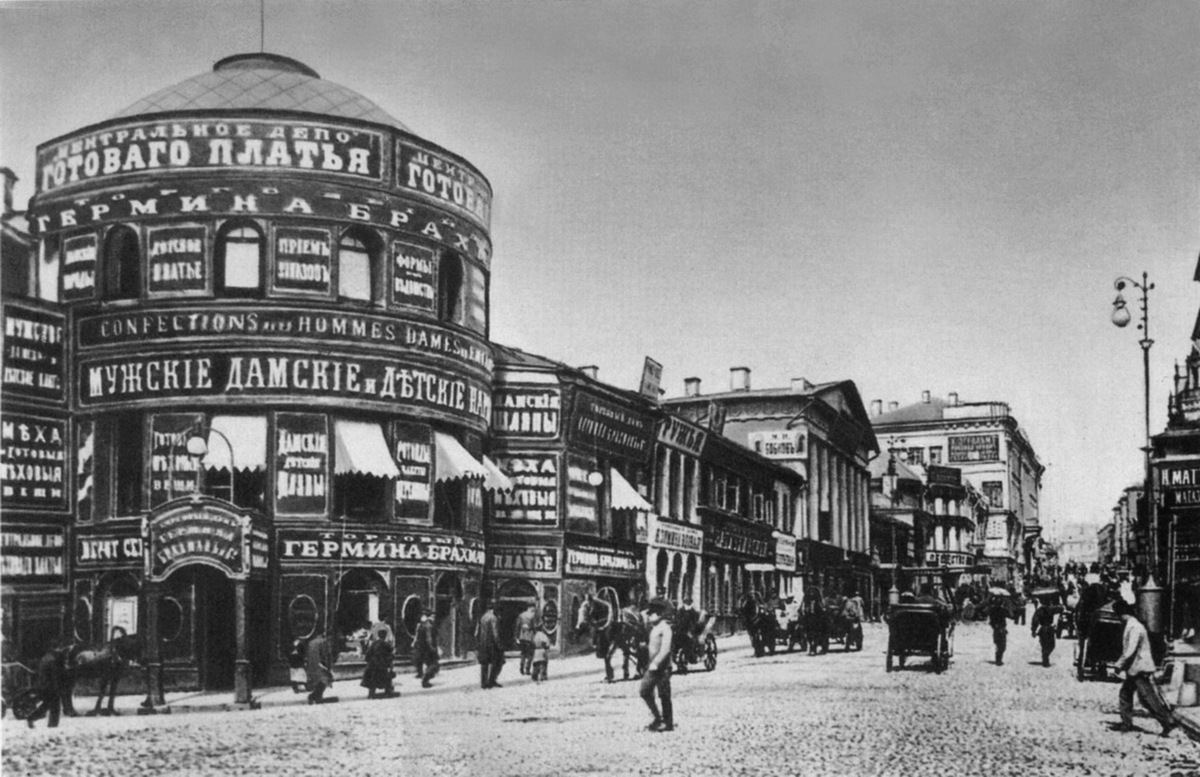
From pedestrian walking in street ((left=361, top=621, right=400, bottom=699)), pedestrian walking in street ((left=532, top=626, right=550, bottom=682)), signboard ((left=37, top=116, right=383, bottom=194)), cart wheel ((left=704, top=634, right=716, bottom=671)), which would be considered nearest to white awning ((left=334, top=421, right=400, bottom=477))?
pedestrian walking in street ((left=361, top=621, right=400, bottom=699))

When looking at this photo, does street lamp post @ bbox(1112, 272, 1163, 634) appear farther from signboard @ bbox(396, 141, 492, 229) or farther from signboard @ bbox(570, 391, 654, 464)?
signboard @ bbox(570, 391, 654, 464)

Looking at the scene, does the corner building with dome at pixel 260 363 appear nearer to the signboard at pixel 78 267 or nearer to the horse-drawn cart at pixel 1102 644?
the signboard at pixel 78 267

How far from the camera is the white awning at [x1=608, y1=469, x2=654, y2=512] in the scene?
21266mm

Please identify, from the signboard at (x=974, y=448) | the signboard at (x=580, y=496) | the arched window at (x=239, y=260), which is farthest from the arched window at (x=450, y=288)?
the signboard at (x=974, y=448)

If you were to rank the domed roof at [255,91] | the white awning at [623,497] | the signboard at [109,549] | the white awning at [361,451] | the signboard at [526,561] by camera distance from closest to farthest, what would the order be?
the domed roof at [255,91] < the signboard at [109,549] < the white awning at [361,451] < the signboard at [526,561] < the white awning at [623,497]

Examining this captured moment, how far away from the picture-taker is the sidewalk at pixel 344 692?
1355 cm

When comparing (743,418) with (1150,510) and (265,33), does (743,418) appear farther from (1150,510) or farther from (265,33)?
(265,33)

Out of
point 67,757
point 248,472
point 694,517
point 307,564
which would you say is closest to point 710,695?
point 307,564

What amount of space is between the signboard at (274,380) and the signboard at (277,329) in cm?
20

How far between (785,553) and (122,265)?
18.1 metres

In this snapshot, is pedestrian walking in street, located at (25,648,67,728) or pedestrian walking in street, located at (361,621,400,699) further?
pedestrian walking in street, located at (361,621,400,699)

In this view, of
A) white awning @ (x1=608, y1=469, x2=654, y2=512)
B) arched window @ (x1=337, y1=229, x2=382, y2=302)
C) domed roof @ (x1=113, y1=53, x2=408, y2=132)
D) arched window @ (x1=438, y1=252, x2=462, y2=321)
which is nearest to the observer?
domed roof @ (x1=113, y1=53, x2=408, y2=132)

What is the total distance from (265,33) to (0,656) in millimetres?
6113

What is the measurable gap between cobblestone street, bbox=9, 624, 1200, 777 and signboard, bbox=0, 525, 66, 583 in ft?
4.65
